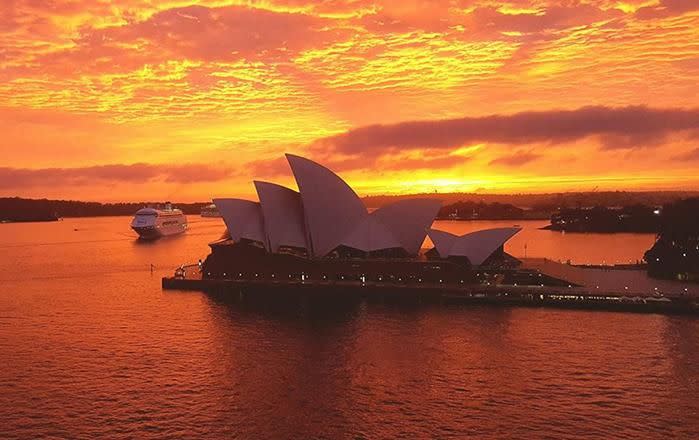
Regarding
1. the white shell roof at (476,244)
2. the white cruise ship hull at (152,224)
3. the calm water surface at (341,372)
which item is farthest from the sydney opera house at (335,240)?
the white cruise ship hull at (152,224)

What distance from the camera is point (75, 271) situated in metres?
65.7

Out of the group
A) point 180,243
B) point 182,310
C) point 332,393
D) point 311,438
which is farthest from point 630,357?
point 180,243

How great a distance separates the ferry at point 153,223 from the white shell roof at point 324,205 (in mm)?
72581

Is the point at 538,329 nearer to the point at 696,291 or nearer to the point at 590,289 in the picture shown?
the point at 590,289

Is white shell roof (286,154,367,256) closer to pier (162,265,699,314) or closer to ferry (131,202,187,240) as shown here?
pier (162,265,699,314)

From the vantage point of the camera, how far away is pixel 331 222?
50.8m

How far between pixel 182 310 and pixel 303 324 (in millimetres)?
10180

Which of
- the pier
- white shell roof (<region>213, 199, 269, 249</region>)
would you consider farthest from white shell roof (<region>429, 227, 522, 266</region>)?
white shell roof (<region>213, 199, 269, 249</region>)

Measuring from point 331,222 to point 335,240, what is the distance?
5.18 ft

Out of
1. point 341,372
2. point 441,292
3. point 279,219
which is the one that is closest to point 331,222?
point 279,219

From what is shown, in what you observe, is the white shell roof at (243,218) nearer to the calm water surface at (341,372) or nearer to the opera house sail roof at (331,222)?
the opera house sail roof at (331,222)

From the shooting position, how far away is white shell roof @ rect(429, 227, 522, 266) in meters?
47.8

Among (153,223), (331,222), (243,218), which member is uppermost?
(153,223)

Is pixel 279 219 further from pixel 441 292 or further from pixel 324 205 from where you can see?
pixel 441 292
